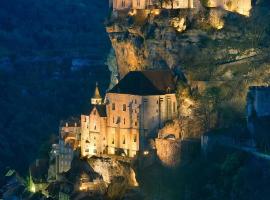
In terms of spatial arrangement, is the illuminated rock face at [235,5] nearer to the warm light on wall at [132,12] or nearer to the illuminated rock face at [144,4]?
the illuminated rock face at [144,4]

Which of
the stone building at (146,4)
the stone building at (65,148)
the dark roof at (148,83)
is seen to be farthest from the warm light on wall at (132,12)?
the stone building at (65,148)

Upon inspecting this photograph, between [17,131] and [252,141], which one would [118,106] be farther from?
[17,131]

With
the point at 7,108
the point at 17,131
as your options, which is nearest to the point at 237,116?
the point at 17,131

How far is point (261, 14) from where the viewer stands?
101m

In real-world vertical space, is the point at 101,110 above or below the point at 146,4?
below

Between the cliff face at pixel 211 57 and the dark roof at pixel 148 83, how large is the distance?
1254 millimetres

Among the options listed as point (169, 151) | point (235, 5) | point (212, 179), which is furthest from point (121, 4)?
point (212, 179)

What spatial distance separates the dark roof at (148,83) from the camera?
97062mm

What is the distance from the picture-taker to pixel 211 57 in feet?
324

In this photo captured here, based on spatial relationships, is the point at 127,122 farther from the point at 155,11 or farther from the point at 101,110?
the point at 155,11

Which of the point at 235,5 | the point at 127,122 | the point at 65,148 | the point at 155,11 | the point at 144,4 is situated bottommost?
the point at 65,148

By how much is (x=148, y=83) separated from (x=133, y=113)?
3150 millimetres

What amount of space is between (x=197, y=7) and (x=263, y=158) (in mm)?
21910

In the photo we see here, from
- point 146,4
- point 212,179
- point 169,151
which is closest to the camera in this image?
point 212,179
